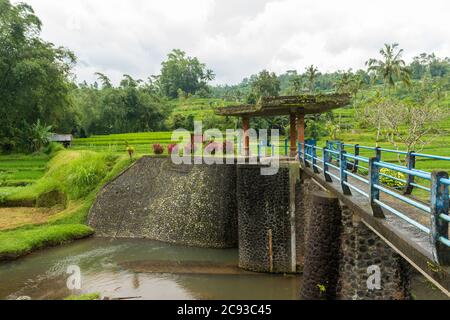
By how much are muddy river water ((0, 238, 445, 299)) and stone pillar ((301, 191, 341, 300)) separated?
2.35m

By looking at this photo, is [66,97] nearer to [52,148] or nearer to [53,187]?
[52,148]

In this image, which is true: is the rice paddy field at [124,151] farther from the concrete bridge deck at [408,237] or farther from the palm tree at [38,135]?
the concrete bridge deck at [408,237]

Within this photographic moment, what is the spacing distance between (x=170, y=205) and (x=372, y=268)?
11.2 meters

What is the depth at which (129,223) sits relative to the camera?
17969mm

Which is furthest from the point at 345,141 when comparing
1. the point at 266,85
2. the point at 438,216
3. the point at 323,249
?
the point at 438,216

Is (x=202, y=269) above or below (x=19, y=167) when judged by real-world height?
below

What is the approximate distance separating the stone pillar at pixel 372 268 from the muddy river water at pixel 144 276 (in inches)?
135

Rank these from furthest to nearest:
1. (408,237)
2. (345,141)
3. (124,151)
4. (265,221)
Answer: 1. (345,141)
2. (124,151)
3. (265,221)
4. (408,237)

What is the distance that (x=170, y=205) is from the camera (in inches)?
677

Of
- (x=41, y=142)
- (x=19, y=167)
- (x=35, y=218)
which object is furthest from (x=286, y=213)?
(x=41, y=142)

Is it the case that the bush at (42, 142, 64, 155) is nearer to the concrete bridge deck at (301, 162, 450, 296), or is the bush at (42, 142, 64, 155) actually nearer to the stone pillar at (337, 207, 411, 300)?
the stone pillar at (337, 207, 411, 300)

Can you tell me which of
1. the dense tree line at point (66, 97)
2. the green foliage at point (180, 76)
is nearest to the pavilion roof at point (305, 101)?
the dense tree line at point (66, 97)

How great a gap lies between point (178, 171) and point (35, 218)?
7.67 metres
